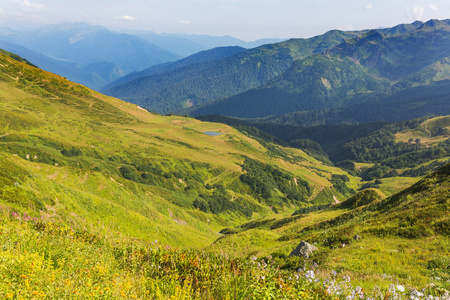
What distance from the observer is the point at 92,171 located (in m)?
62.6

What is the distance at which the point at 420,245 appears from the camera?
16422mm

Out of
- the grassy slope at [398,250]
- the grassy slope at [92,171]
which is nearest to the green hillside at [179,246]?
the grassy slope at [398,250]

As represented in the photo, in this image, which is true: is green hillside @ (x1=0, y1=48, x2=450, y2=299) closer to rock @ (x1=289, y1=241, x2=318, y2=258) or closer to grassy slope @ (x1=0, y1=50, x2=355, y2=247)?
grassy slope @ (x1=0, y1=50, x2=355, y2=247)

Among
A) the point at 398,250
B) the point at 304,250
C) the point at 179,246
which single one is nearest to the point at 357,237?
the point at 398,250

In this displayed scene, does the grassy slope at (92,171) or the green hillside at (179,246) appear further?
the grassy slope at (92,171)

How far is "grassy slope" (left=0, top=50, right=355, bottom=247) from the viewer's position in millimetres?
35969

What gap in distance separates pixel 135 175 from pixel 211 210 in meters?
40.5

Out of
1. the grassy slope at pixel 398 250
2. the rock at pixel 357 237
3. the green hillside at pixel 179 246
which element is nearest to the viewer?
the green hillside at pixel 179 246

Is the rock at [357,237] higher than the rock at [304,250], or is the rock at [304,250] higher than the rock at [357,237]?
the rock at [357,237]

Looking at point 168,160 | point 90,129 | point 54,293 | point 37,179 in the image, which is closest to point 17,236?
point 54,293

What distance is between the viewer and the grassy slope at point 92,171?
35969 mm

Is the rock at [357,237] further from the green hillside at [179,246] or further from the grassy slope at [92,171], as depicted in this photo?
the grassy slope at [92,171]

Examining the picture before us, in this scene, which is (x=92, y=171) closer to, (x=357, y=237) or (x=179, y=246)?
(x=179, y=246)

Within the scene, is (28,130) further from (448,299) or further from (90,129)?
(448,299)
